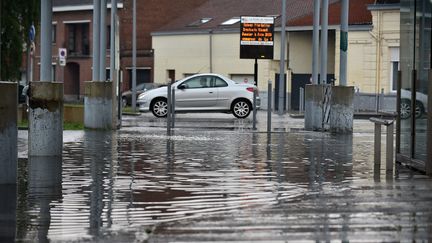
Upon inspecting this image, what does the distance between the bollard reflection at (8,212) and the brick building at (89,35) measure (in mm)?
51288

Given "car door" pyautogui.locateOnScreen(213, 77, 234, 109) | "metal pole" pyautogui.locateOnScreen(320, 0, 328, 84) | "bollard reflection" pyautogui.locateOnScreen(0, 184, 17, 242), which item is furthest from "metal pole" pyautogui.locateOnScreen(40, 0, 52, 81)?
"car door" pyautogui.locateOnScreen(213, 77, 234, 109)

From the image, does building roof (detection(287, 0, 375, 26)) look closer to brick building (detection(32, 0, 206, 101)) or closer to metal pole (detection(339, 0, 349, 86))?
brick building (detection(32, 0, 206, 101))

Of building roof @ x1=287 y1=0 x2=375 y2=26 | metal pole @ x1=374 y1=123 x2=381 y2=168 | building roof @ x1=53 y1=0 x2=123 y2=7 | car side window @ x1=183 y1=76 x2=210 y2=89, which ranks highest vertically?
building roof @ x1=53 y1=0 x2=123 y2=7

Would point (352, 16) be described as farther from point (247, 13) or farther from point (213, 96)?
point (213, 96)

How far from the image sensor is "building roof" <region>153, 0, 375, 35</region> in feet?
179

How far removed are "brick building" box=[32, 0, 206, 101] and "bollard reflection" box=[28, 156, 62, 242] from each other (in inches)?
1879

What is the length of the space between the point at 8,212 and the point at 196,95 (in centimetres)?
2603

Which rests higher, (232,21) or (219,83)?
(232,21)

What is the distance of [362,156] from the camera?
1828 cm

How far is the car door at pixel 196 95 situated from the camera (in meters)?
36.6

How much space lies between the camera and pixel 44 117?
16.7 m

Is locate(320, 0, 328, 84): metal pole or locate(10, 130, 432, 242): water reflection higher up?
locate(320, 0, 328, 84): metal pole

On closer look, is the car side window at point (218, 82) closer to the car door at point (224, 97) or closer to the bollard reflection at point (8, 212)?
the car door at point (224, 97)

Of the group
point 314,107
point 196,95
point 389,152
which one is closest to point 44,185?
point 389,152
